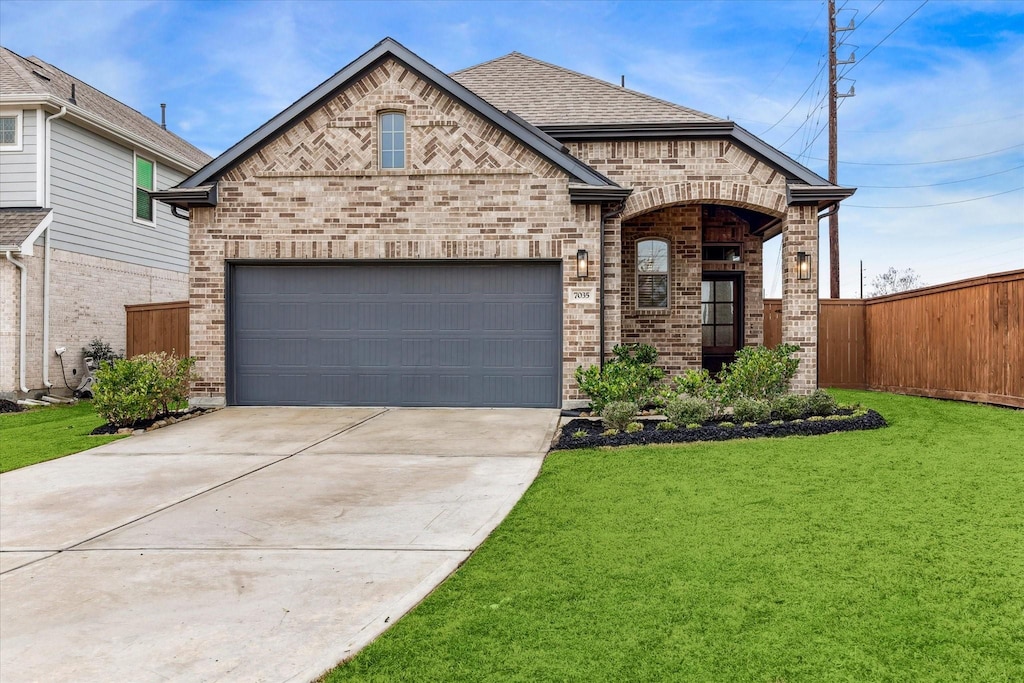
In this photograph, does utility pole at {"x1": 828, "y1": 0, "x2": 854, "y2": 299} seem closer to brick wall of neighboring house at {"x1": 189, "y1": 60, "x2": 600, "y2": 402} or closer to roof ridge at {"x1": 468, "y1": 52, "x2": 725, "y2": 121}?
roof ridge at {"x1": 468, "y1": 52, "x2": 725, "y2": 121}

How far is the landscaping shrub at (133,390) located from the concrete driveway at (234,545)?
121 cm

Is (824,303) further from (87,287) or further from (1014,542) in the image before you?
(87,287)

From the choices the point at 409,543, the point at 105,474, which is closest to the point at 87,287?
the point at 105,474

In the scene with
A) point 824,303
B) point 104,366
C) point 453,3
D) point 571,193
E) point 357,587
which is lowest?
point 357,587

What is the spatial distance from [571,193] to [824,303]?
6873mm

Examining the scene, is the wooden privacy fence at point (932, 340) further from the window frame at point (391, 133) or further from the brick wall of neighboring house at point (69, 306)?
the brick wall of neighboring house at point (69, 306)

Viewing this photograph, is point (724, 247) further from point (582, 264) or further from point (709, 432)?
point (709, 432)

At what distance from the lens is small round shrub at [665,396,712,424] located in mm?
9266

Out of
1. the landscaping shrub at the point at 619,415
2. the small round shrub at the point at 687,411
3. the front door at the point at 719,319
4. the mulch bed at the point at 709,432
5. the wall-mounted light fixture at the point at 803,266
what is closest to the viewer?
the mulch bed at the point at 709,432

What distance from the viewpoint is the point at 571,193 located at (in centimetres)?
1163

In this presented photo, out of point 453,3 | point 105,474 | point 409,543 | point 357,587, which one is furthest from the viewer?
point 453,3

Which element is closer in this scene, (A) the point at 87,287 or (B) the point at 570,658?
(B) the point at 570,658

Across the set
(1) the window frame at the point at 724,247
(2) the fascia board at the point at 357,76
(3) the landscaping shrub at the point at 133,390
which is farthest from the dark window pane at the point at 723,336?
(3) the landscaping shrub at the point at 133,390

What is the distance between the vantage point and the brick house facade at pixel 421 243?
11867 mm
